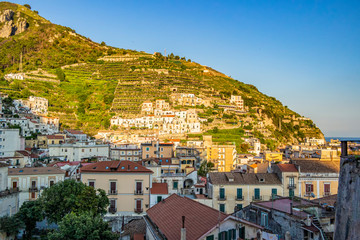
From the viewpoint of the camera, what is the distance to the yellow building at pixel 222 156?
202ft

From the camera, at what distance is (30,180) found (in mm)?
33719

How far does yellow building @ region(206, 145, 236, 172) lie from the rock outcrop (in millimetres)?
149495

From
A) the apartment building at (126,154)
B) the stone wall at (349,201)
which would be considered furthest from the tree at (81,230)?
the apartment building at (126,154)

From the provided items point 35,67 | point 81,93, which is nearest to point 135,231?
point 81,93

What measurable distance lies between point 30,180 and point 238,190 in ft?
73.6

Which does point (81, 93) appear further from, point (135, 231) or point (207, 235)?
point (207, 235)

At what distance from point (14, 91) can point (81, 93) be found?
24.6m

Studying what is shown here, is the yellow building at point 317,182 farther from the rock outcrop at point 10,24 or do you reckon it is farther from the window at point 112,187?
the rock outcrop at point 10,24

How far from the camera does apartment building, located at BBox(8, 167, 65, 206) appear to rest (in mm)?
33081

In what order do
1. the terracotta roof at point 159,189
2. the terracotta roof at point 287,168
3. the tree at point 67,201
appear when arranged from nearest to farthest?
the tree at point 67,201 < the terracotta roof at point 287,168 < the terracotta roof at point 159,189

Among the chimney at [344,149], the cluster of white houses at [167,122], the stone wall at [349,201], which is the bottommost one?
the stone wall at [349,201]

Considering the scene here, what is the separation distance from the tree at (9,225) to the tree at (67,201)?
2.29 m

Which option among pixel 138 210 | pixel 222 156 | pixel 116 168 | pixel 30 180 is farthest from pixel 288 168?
pixel 222 156

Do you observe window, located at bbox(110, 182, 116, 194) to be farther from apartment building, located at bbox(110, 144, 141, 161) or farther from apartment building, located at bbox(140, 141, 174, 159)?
apartment building, located at bbox(110, 144, 141, 161)
